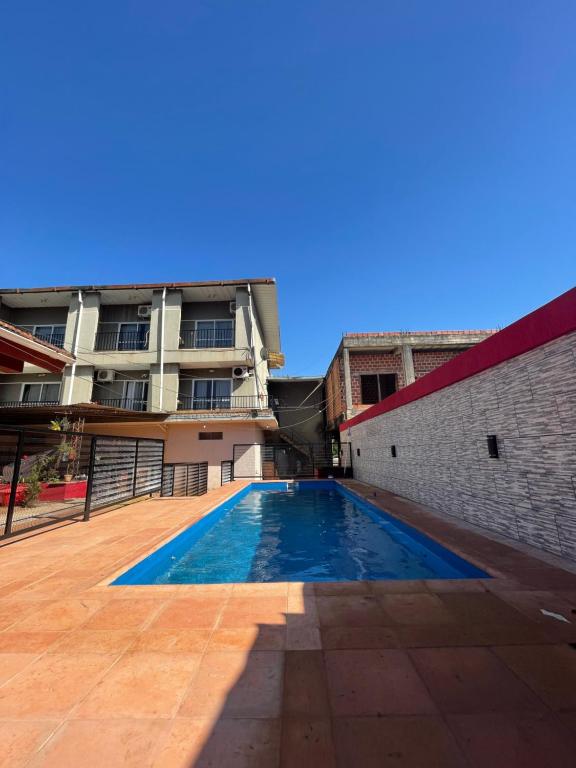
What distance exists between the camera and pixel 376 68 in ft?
25.7

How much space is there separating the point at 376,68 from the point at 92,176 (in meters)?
9.64

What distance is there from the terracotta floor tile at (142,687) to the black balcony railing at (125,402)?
15.7 meters

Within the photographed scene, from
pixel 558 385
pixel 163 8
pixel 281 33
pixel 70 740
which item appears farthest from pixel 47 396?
pixel 558 385

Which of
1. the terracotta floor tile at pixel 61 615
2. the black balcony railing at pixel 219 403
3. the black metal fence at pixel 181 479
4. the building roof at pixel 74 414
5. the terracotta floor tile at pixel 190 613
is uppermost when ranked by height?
the black balcony railing at pixel 219 403

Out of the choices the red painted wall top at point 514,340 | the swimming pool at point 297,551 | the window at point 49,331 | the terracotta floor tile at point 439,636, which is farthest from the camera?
the window at point 49,331

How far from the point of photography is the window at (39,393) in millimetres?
16594

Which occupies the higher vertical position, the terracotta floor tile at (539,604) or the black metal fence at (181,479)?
the black metal fence at (181,479)

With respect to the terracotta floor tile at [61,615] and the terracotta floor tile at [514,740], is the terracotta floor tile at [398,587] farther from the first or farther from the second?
the terracotta floor tile at [61,615]

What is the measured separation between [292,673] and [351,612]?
2.92 feet

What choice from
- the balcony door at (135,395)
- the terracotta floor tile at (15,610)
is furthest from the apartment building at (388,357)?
the terracotta floor tile at (15,610)

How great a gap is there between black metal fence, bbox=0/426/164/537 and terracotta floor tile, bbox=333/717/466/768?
5.12m

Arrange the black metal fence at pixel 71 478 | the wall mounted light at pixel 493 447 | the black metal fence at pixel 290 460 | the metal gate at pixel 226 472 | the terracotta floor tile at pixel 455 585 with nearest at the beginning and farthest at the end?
the terracotta floor tile at pixel 455 585
the wall mounted light at pixel 493 447
the black metal fence at pixel 71 478
the metal gate at pixel 226 472
the black metal fence at pixel 290 460

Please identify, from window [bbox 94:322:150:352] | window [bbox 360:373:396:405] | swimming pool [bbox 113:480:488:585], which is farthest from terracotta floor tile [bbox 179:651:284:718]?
window [bbox 94:322:150:352]

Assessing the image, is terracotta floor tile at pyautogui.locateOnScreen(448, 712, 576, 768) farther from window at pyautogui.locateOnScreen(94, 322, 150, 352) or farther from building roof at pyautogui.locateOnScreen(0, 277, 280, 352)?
window at pyautogui.locateOnScreen(94, 322, 150, 352)
